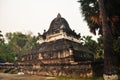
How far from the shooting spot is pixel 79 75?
45.5 ft

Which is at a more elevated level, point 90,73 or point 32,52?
point 32,52

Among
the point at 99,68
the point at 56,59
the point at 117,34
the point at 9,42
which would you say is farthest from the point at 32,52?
the point at 9,42

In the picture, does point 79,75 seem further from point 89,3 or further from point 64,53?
point 89,3

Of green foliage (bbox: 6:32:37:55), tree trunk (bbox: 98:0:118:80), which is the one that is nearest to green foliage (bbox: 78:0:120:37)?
tree trunk (bbox: 98:0:118:80)

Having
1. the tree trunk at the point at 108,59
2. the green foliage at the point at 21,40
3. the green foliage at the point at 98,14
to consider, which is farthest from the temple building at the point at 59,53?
the green foliage at the point at 21,40

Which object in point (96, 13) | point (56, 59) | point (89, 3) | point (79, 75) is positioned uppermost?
point (89, 3)

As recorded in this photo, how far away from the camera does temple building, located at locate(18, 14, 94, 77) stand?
15314 millimetres

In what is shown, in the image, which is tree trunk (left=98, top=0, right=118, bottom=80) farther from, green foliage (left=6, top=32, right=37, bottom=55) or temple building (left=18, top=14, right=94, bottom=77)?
green foliage (left=6, top=32, right=37, bottom=55)

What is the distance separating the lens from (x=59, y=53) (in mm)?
18531

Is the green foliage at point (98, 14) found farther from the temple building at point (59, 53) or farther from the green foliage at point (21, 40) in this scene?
the green foliage at point (21, 40)

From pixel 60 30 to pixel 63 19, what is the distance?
10.5ft

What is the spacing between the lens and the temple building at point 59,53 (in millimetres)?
15314

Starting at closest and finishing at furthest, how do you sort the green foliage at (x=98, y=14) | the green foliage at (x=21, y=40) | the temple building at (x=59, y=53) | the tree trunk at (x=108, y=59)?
1. the tree trunk at (x=108, y=59)
2. the green foliage at (x=98, y=14)
3. the temple building at (x=59, y=53)
4. the green foliage at (x=21, y=40)

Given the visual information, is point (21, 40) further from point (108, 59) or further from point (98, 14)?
point (108, 59)
